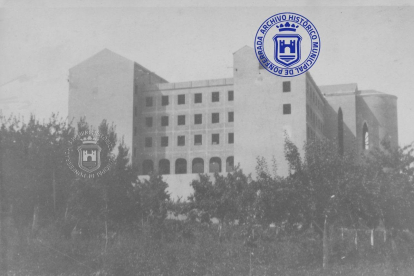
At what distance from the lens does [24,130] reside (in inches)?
935

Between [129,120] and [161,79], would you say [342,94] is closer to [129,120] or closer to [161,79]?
[161,79]

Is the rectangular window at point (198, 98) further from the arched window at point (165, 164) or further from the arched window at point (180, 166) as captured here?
the arched window at point (165, 164)

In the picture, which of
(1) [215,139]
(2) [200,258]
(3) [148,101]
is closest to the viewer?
(2) [200,258]

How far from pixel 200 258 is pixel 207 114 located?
36375mm

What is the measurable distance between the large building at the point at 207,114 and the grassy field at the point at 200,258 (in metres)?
27.2

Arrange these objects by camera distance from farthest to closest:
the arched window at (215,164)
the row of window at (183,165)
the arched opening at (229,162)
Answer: the row of window at (183,165) < the arched window at (215,164) < the arched opening at (229,162)

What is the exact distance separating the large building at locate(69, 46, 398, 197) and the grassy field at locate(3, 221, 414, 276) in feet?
89.3

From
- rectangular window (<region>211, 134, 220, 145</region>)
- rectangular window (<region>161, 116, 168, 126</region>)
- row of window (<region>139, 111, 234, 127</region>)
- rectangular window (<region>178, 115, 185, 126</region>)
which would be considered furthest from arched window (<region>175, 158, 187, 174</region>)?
rectangular window (<region>161, 116, 168, 126</region>)

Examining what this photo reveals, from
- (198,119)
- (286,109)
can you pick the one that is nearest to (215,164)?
(198,119)

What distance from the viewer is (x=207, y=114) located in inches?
2223

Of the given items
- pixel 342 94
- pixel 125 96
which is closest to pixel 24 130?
pixel 125 96

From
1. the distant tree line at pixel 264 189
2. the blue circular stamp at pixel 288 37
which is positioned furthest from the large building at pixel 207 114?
the blue circular stamp at pixel 288 37

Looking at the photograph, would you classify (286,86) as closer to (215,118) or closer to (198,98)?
(215,118)

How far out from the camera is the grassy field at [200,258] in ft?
61.1
